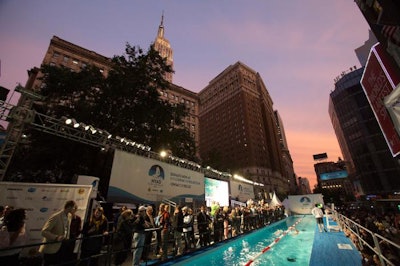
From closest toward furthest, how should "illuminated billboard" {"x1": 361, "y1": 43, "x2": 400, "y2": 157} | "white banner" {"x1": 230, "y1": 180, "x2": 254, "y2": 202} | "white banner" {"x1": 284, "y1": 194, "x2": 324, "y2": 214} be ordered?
1. "illuminated billboard" {"x1": 361, "y1": 43, "x2": 400, "y2": 157}
2. "white banner" {"x1": 230, "y1": 180, "x2": 254, "y2": 202}
3. "white banner" {"x1": 284, "y1": 194, "x2": 324, "y2": 214}

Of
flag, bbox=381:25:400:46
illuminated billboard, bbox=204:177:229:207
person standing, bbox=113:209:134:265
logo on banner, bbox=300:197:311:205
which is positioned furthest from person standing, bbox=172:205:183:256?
logo on banner, bbox=300:197:311:205

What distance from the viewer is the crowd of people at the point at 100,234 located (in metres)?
3.78

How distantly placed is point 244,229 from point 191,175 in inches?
248

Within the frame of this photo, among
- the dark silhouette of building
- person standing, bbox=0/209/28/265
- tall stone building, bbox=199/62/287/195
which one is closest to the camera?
person standing, bbox=0/209/28/265

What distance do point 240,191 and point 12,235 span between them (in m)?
26.3

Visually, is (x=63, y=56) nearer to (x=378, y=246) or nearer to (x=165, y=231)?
(x=165, y=231)

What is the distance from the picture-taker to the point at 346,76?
75.3m

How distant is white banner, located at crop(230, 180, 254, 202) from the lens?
83.7 ft

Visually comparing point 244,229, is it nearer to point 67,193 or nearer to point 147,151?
point 147,151

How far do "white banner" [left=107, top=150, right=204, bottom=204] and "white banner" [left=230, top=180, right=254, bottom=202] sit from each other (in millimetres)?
9739

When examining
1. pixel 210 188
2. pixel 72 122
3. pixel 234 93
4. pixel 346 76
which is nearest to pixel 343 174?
pixel 346 76

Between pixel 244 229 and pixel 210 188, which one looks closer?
pixel 244 229

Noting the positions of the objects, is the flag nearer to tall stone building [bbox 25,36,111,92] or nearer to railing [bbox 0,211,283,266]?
railing [bbox 0,211,283,266]

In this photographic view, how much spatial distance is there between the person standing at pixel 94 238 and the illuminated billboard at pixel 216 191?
47.3ft
